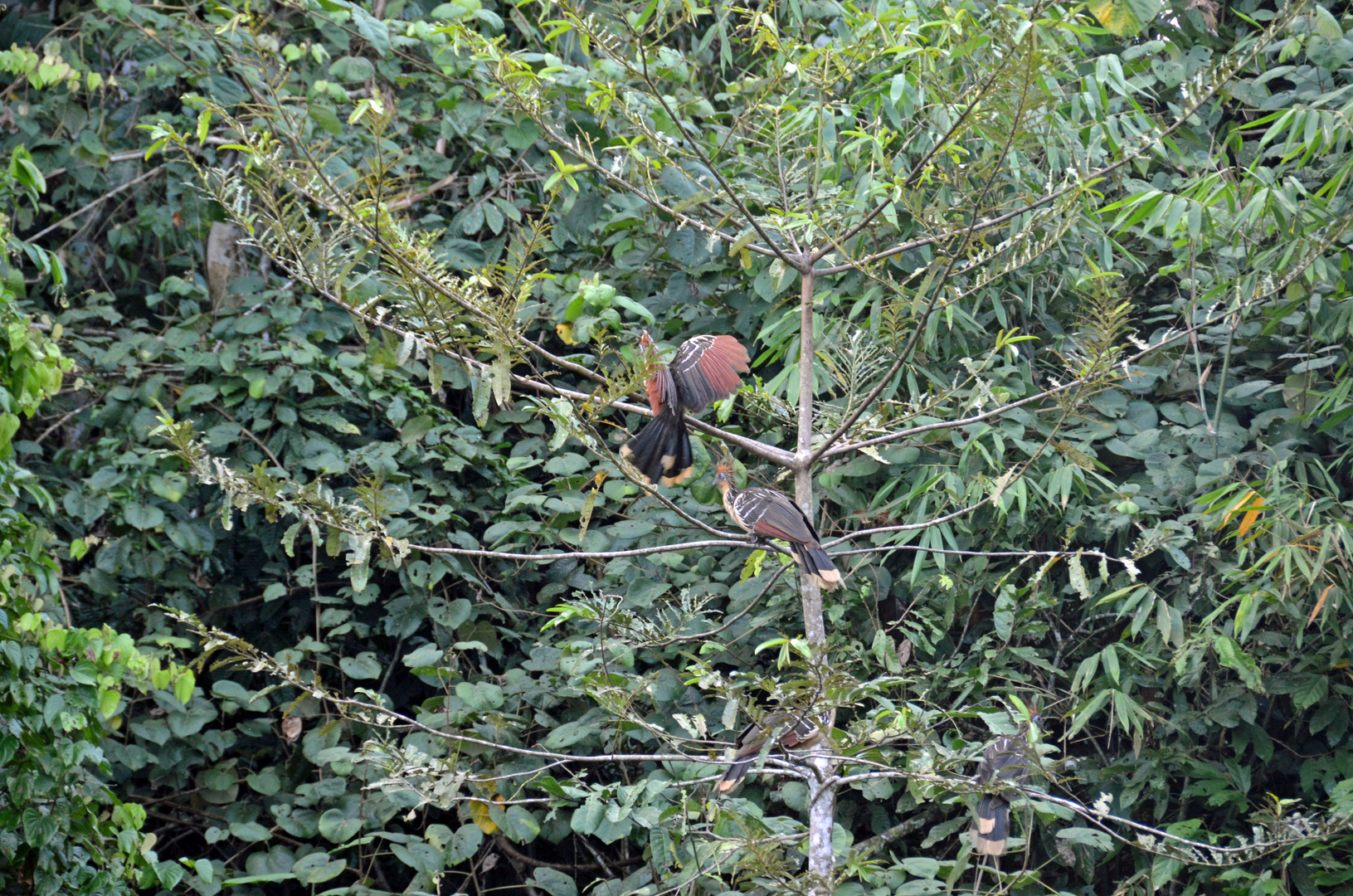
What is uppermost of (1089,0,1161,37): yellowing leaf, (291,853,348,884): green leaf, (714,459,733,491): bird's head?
(1089,0,1161,37): yellowing leaf

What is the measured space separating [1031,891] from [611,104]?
1856 millimetres

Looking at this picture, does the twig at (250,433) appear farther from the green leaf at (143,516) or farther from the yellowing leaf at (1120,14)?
the yellowing leaf at (1120,14)

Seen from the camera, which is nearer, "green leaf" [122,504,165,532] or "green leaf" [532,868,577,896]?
"green leaf" [532,868,577,896]

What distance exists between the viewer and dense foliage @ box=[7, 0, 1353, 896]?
1.95 meters

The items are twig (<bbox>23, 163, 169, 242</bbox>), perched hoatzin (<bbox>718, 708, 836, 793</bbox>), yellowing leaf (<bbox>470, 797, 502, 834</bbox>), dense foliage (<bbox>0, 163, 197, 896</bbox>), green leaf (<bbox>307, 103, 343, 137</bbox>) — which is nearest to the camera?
perched hoatzin (<bbox>718, 708, 836, 793</bbox>)

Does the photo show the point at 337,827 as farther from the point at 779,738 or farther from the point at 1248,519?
the point at 1248,519

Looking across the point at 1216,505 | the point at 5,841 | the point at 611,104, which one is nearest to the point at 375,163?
the point at 611,104

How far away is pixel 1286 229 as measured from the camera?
220cm

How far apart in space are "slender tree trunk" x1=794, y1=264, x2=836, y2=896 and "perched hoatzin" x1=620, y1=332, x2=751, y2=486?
0.11 meters

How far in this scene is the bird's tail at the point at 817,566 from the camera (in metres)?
1.46

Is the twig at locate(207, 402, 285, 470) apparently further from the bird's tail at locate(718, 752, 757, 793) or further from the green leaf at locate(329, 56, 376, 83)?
the bird's tail at locate(718, 752, 757, 793)

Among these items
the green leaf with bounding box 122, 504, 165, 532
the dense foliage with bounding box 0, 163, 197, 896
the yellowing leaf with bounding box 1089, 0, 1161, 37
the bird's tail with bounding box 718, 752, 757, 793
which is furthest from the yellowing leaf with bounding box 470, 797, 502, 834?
the yellowing leaf with bounding box 1089, 0, 1161, 37

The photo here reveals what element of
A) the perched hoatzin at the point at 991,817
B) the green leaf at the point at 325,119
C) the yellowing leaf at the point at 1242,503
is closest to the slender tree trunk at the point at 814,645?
the perched hoatzin at the point at 991,817

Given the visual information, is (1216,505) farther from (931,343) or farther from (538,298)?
(538,298)
